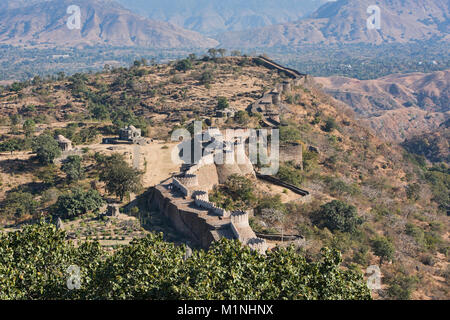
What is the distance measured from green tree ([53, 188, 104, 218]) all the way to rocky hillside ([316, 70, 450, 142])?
11567cm

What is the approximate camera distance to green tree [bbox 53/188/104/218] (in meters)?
34.0

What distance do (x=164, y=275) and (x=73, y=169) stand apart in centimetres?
2808

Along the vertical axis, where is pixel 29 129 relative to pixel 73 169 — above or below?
above

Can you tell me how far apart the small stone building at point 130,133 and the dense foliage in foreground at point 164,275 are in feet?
115

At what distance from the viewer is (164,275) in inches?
700

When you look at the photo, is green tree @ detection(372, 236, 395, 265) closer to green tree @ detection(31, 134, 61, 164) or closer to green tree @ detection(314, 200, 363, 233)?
green tree @ detection(314, 200, 363, 233)

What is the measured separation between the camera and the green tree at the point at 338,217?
36125 mm

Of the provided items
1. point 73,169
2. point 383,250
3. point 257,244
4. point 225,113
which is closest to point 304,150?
point 225,113

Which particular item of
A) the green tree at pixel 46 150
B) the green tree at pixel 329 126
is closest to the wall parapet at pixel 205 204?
the green tree at pixel 46 150

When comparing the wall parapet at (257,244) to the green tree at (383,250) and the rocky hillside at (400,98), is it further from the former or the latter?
the rocky hillside at (400,98)

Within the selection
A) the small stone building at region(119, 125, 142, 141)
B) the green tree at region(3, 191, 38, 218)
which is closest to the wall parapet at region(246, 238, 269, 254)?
the green tree at region(3, 191, 38, 218)

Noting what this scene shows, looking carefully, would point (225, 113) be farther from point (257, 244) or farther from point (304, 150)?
point (257, 244)
